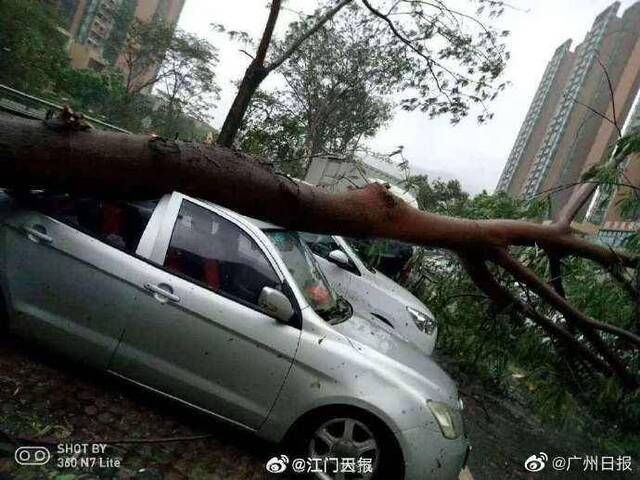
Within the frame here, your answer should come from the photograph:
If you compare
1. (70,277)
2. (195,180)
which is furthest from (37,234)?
(195,180)

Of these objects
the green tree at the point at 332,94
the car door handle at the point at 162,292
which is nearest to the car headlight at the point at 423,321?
the car door handle at the point at 162,292

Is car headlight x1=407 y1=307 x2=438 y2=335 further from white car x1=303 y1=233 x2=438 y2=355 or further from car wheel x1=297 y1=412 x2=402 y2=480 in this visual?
car wheel x1=297 y1=412 x2=402 y2=480

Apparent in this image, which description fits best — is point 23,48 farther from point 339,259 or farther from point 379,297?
point 379,297

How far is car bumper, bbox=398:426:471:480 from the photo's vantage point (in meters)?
2.77

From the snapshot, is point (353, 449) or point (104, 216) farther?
point (104, 216)

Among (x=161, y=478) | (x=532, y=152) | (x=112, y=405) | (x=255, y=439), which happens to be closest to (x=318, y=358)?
(x=255, y=439)

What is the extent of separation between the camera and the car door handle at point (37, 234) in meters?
3.09

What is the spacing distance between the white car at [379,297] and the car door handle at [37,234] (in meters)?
3.38

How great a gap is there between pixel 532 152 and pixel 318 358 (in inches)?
3264

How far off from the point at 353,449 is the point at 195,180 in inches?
74.0

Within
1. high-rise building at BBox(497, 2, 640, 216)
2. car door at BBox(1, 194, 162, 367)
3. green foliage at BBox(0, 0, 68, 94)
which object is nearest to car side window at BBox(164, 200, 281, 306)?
car door at BBox(1, 194, 162, 367)

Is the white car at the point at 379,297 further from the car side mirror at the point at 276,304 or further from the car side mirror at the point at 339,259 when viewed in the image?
the car side mirror at the point at 276,304

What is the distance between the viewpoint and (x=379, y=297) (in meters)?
6.03

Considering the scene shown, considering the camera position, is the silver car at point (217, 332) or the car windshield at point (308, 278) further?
the car windshield at point (308, 278)
